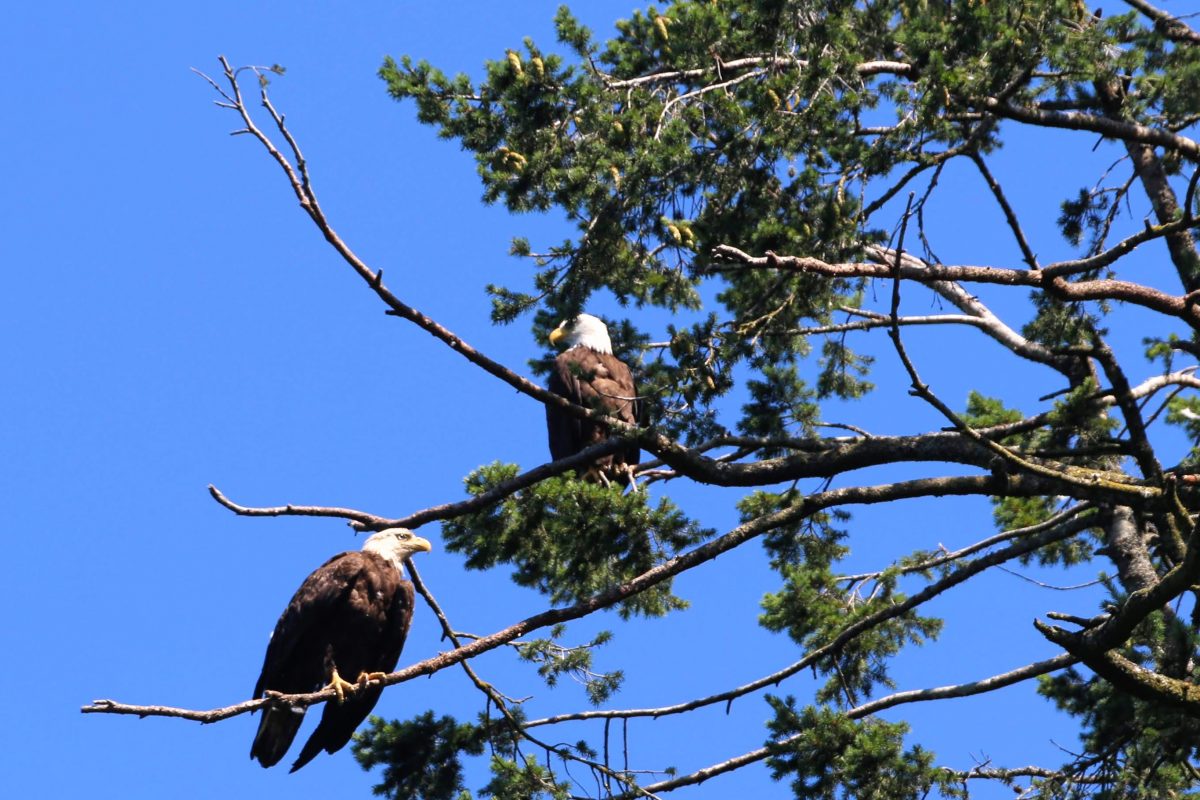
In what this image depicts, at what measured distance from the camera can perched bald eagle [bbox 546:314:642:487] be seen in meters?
8.67

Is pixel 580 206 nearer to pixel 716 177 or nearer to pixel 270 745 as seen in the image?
pixel 716 177

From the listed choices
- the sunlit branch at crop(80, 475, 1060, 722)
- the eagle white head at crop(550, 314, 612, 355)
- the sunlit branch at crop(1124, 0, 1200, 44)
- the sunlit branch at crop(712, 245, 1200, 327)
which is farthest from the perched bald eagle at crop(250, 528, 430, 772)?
the sunlit branch at crop(1124, 0, 1200, 44)

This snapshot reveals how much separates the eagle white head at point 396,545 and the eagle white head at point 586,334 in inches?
67.6

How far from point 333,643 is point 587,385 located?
2207mm

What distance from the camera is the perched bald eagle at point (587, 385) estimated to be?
8672 mm

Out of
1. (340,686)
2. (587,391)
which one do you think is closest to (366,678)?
(340,686)

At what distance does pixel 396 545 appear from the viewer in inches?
325

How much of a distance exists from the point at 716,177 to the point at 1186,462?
8.51 feet

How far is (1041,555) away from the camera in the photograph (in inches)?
364

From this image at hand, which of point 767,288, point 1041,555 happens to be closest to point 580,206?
point 767,288

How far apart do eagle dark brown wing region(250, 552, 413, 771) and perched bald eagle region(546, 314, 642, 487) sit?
4.56 feet

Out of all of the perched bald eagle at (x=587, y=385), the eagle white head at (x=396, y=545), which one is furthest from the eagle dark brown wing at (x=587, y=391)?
the eagle white head at (x=396, y=545)

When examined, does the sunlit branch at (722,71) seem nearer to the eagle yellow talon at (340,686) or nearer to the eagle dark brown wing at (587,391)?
the eagle dark brown wing at (587,391)

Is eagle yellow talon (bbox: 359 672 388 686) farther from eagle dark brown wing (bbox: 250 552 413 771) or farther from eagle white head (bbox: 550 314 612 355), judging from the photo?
eagle white head (bbox: 550 314 612 355)
